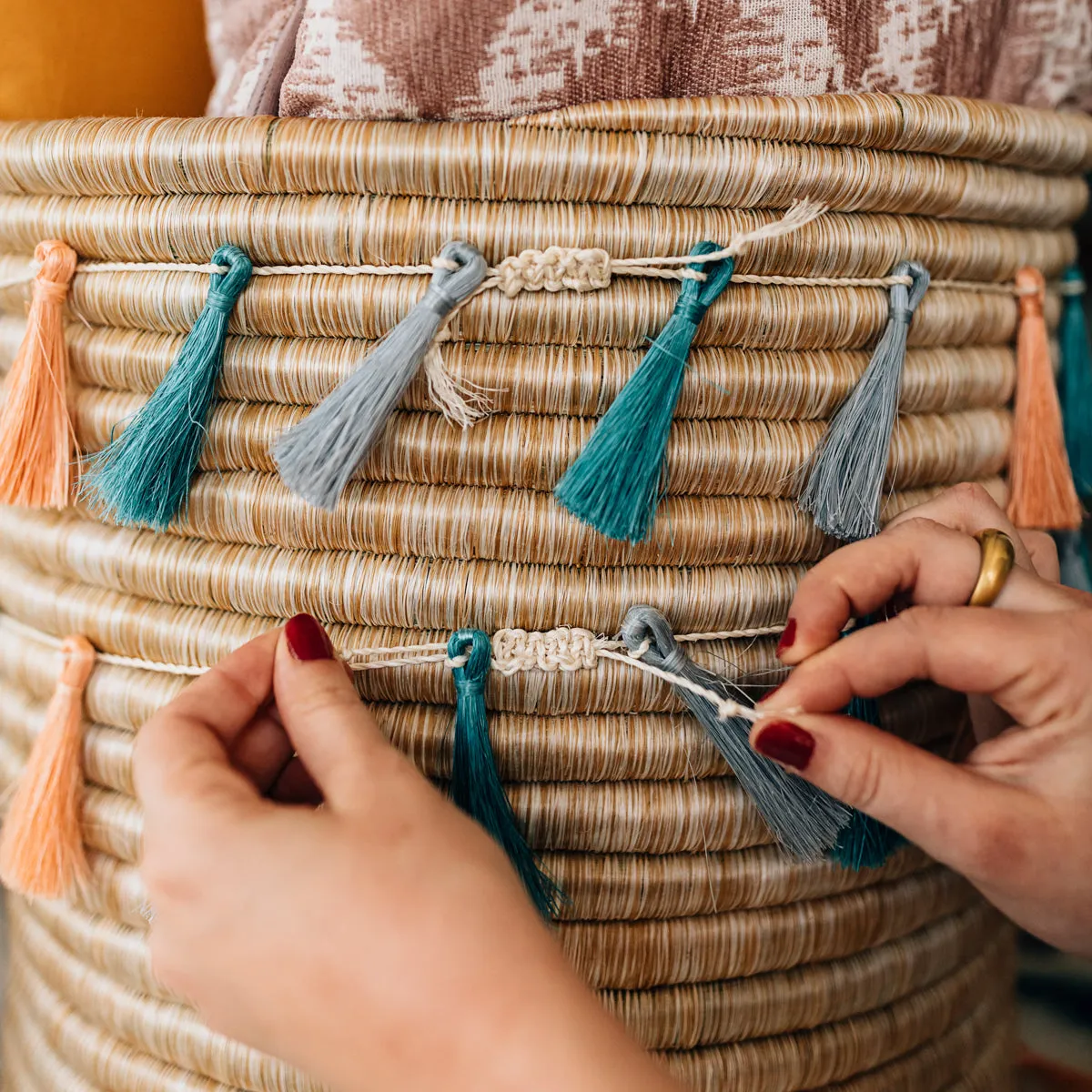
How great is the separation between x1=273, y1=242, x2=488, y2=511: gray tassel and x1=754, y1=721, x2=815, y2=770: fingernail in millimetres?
257

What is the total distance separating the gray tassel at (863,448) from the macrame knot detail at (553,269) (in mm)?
170

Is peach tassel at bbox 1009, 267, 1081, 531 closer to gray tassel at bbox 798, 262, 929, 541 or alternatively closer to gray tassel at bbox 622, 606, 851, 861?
gray tassel at bbox 798, 262, 929, 541

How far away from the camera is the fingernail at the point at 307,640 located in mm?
489

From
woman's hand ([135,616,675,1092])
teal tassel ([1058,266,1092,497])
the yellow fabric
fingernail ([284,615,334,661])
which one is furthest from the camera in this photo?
teal tassel ([1058,266,1092,497])

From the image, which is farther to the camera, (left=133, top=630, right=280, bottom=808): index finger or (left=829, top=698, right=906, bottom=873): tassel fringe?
(left=829, top=698, right=906, bottom=873): tassel fringe

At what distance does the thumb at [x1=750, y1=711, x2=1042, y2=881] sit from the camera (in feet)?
1.47

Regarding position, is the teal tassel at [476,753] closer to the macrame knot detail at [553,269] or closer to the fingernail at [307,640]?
the fingernail at [307,640]

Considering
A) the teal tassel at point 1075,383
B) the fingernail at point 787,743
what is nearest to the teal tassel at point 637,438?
the fingernail at point 787,743

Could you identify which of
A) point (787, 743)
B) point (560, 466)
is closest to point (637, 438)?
point (560, 466)

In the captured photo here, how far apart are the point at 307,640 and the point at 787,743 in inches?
10.0

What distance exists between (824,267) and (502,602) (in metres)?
0.28

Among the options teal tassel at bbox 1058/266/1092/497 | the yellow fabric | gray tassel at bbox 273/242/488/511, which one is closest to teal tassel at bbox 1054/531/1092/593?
teal tassel at bbox 1058/266/1092/497

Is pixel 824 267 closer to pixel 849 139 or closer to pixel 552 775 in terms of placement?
pixel 849 139

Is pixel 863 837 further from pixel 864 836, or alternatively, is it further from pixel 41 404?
pixel 41 404
